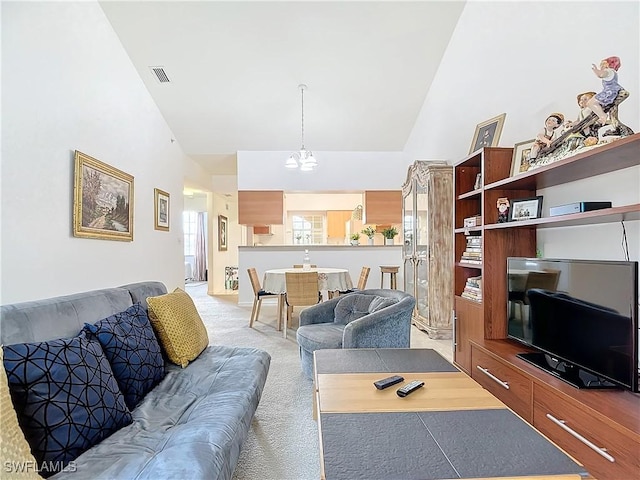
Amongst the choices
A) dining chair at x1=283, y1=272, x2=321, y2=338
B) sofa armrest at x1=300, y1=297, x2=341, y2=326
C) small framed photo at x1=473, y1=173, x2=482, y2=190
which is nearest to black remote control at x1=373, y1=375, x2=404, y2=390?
sofa armrest at x1=300, y1=297, x2=341, y2=326

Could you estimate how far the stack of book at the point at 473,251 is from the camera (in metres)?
2.75

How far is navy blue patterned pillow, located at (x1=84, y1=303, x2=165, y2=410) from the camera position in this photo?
1.60 m

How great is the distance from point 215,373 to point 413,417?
3.75ft

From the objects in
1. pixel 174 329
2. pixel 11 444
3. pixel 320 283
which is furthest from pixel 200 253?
pixel 11 444

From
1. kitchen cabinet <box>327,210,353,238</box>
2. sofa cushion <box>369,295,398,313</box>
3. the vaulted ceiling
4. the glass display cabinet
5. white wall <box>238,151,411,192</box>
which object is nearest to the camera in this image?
sofa cushion <box>369,295,398,313</box>

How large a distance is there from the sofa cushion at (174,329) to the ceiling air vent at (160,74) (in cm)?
352

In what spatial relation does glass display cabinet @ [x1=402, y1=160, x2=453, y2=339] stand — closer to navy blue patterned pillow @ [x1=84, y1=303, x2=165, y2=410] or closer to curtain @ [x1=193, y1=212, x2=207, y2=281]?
navy blue patterned pillow @ [x1=84, y1=303, x2=165, y2=410]

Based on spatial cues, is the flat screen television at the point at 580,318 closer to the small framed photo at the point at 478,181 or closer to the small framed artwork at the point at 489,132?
the small framed photo at the point at 478,181

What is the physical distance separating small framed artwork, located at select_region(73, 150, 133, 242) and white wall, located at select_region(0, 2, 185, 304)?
74 mm

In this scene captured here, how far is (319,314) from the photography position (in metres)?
3.18

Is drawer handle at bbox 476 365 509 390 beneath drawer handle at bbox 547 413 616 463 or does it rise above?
beneath

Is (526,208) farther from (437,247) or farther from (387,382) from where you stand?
(437,247)

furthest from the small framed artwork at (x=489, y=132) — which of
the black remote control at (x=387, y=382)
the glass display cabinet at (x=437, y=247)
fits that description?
the black remote control at (x=387, y=382)

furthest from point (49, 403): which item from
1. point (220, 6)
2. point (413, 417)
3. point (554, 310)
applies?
point (220, 6)
